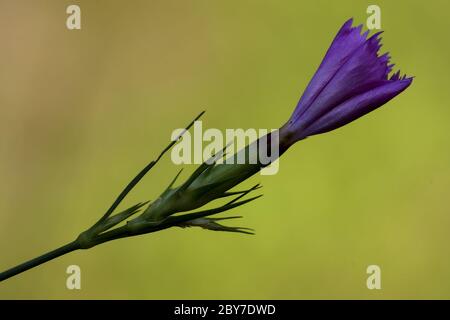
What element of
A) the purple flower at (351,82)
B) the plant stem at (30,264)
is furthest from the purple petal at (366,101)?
the plant stem at (30,264)

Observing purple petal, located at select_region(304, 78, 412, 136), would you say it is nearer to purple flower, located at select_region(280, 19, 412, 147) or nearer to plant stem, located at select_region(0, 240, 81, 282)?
purple flower, located at select_region(280, 19, 412, 147)

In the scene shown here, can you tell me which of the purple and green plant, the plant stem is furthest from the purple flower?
the plant stem

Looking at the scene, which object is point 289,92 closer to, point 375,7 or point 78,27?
point 375,7

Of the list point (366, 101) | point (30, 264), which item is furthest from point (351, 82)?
point (30, 264)

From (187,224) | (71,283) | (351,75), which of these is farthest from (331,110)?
(71,283)

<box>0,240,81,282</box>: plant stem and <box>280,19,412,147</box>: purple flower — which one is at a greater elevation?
<box>280,19,412,147</box>: purple flower

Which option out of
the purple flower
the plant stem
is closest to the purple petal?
the purple flower

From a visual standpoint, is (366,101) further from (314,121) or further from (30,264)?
(30,264)
